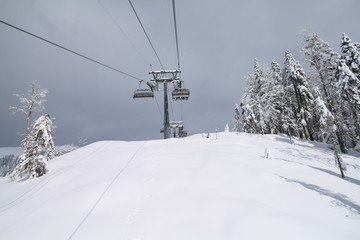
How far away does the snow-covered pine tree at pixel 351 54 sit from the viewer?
15664 mm

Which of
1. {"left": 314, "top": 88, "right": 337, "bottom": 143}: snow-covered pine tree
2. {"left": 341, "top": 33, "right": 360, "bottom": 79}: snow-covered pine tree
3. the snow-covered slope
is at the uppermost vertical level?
{"left": 341, "top": 33, "right": 360, "bottom": 79}: snow-covered pine tree

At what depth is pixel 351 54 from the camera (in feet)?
52.7

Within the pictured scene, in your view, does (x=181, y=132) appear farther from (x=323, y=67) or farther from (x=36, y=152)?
(x=323, y=67)

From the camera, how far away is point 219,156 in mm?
9523

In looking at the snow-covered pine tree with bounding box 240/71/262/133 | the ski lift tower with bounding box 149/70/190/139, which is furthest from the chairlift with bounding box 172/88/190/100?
the snow-covered pine tree with bounding box 240/71/262/133

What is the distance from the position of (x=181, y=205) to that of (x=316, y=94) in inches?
677

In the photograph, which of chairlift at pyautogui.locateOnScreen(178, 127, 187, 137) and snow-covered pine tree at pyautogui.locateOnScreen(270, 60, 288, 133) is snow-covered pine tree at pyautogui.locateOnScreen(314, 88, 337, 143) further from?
chairlift at pyautogui.locateOnScreen(178, 127, 187, 137)

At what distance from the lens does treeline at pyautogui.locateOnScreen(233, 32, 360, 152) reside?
14922mm

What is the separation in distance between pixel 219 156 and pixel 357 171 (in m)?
10.2

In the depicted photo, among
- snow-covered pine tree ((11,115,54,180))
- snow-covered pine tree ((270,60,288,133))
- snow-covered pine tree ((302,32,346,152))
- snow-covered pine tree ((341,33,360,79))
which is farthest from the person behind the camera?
snow-covered pine tree ((270,60,288,133))

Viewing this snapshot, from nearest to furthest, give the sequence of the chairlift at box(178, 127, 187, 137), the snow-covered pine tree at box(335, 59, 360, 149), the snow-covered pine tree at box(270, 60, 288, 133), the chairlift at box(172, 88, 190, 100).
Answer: the snow-covered pine tree at box(335, 59, 360, 149), the chairlift at box(172, 88, 190, 100), the chairlift at box(178, 127, 187, 137), the snow-covered pine tree at box(270, 60, 288, 133)

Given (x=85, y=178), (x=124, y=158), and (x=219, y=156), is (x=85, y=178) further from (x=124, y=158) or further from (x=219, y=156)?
(x=219, y=156)

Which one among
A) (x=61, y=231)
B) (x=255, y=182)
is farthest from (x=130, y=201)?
(x=255, y=182)

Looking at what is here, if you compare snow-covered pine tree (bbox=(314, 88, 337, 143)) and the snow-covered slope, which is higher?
snow-covered pine tree (bbox=(314, 88, 337, 143))
